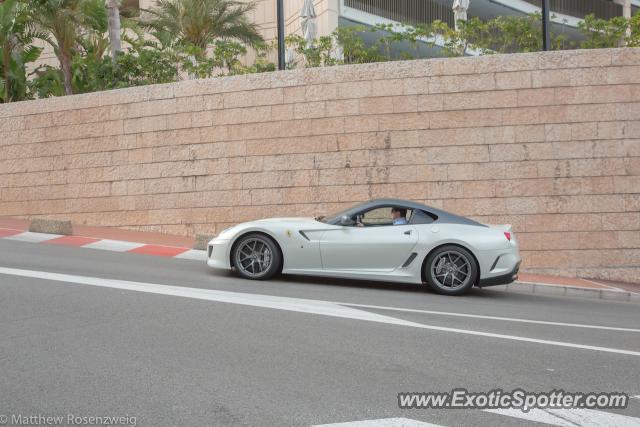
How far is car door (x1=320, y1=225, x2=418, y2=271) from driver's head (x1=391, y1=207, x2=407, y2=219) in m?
0.21

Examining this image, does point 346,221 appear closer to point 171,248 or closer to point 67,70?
point 171,248

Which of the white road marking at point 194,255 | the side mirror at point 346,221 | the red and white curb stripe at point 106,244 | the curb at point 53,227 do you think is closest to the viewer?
the side mirror at point 346,221

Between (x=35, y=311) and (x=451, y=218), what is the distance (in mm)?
5253

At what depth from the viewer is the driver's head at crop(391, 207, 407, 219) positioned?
371 inches

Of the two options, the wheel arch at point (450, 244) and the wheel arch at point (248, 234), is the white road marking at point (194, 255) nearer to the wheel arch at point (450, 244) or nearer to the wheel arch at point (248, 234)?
the wheel arch at point (248, 234)

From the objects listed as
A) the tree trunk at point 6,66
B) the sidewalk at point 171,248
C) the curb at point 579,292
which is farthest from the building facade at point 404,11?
the curb at point 579,292

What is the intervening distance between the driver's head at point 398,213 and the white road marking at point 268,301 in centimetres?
212

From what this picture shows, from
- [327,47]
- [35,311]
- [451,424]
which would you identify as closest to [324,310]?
[35,311]

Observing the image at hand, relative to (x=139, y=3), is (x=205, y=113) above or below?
below

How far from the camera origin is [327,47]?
16.0 m

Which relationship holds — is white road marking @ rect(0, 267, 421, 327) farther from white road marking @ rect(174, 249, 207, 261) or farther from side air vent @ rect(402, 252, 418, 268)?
white road marking @ rect(174, 249, 207, 261)

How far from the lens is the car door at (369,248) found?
918 centimetres

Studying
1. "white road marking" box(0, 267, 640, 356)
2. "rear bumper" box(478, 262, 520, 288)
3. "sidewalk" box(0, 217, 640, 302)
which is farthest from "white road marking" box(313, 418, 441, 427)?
"sidewalk" box(0, 217, 640, 302)

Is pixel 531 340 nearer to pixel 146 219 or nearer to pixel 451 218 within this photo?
pixel 451 218
